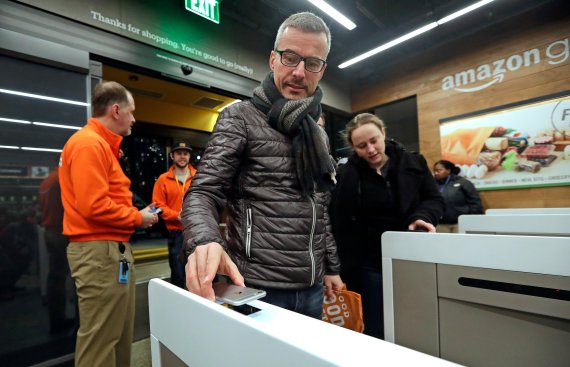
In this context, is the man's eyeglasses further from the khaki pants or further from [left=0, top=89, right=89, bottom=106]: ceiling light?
[left=0, top=89, right=89, bottom=106]: ceiling light

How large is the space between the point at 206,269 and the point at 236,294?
3.8 inches

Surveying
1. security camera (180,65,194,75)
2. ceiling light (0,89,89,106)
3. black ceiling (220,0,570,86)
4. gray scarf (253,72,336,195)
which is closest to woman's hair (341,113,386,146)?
gray scarf (253,72,336,195)

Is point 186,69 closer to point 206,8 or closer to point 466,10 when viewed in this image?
point 206,8

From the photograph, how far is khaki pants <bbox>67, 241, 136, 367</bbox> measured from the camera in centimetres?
146

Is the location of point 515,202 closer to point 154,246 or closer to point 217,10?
point 217,10

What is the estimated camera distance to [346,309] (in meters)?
1.53

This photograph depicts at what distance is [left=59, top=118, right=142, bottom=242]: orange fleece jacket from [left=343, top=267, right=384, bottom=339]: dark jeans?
1.22 meters

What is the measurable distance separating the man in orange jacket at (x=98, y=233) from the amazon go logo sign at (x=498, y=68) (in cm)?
443

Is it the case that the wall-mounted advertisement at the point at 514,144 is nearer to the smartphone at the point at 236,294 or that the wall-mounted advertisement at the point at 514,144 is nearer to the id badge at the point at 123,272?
the id badge at the point at 123,272

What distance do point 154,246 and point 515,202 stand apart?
5.85 m

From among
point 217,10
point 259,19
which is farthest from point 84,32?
point 259,19

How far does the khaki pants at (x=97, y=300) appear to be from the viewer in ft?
4.77

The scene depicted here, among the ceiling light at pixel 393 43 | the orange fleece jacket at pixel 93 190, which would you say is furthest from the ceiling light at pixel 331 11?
the orange fleece jacket at pixel 93 190

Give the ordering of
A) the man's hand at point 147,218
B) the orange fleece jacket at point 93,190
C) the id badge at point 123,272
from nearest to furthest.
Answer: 1. the orange fleece jacket at point 93,190
2. the id badge at point 123,272
3. the man's hand at point 147,218
